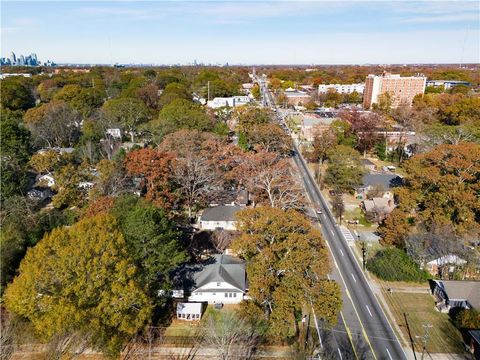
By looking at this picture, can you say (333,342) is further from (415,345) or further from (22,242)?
(22,242)

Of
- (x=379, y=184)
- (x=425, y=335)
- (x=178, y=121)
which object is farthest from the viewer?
(x=178, y=121)

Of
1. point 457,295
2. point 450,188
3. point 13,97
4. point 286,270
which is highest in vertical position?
point 13,97

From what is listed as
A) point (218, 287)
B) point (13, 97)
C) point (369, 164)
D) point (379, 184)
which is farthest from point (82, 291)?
point (13, 97)

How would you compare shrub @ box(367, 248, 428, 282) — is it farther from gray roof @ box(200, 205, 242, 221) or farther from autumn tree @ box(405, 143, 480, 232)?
gray roof @ box(200, 205, 242, 221)

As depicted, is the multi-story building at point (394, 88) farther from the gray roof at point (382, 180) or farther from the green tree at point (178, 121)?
the gray roof at point (382, 180)

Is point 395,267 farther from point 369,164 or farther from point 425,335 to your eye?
point 369,164

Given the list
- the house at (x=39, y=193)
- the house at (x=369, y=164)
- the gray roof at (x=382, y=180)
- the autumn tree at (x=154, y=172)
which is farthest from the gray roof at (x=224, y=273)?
the house at (x=369, y=164)

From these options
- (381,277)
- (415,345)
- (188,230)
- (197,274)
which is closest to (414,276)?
(381,277)
